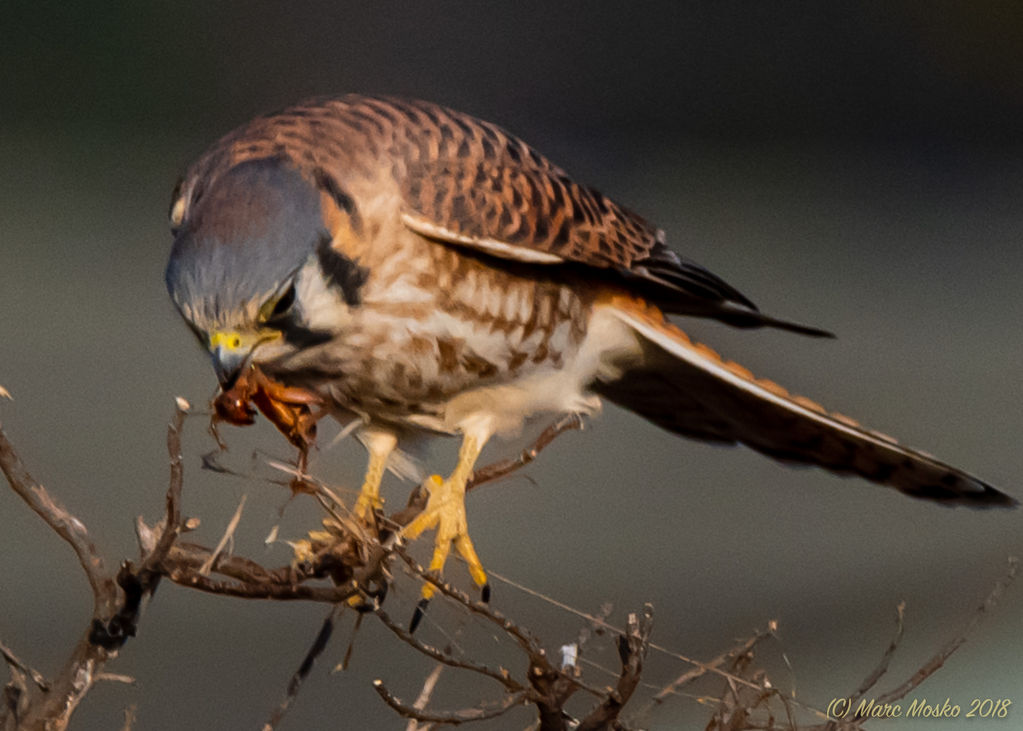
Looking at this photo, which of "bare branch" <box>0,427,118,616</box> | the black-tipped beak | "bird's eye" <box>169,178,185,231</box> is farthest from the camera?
"bird's eye" <box>169,178,185,231</box>

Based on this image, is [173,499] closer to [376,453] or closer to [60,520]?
[60,520]

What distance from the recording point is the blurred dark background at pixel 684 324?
1.51 m

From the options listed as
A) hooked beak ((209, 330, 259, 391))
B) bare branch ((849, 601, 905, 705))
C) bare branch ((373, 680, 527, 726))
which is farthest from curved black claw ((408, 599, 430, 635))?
bare branch ((849, 601, 905, 705))

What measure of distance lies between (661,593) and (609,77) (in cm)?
77

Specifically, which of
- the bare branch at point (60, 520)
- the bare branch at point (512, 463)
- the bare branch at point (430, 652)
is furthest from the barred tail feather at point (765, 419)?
the bare branch at point (60, 520)

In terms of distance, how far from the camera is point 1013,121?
1.61 meters

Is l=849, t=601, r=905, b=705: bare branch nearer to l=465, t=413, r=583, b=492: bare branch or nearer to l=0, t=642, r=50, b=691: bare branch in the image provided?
l=465, t=413, r=583, b=492: bare branch

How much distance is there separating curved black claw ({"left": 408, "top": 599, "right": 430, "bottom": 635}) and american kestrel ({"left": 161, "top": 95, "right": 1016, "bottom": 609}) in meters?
0.07

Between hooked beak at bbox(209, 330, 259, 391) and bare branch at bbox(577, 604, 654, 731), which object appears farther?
hooked beak at bbox(209, 330, 259, 391)

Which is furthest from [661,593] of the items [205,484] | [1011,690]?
[205,484]

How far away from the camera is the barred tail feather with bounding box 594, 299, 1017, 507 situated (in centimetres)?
157

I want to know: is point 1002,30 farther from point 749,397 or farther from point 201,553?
point 201,553

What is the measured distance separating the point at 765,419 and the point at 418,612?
61 centimetres

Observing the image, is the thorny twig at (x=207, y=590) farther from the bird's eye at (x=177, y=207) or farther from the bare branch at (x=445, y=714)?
the bird's eye at (x=177, y=207)
